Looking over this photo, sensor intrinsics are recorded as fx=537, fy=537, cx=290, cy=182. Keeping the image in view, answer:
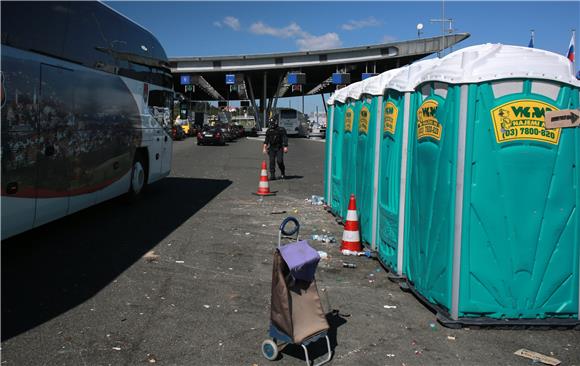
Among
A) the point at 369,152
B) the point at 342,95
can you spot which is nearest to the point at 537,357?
the point at 369,152

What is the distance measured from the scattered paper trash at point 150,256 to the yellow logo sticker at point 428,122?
12.1 ft

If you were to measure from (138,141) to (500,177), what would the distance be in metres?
8.07

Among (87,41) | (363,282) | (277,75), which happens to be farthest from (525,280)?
(277,75)

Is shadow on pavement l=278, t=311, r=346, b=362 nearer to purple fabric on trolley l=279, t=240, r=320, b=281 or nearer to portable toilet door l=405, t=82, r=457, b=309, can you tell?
purple fabric on trolley l=279, t=240, r=320, b=281

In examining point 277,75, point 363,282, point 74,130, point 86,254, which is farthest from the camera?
point 277,75

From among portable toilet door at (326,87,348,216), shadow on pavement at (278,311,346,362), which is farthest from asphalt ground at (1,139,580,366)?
portable toilet door at (326,87,348,216)

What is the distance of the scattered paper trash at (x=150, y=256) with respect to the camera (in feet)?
22.7

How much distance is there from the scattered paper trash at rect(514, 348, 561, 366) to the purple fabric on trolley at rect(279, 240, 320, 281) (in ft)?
5.92

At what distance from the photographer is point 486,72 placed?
4590 millimetres

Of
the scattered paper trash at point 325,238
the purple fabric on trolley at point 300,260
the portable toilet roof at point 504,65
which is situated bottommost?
the scattered paper trash at point 325,238

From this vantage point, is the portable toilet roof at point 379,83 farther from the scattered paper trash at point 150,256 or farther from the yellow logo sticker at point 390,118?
the scattered paper trash at point 150,256

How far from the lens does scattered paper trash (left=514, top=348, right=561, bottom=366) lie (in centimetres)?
411

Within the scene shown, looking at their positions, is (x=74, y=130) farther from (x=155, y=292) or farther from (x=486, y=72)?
(x=486, y=72)

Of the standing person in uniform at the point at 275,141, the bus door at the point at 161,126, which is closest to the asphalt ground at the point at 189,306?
the bus door at the point at 161,126
